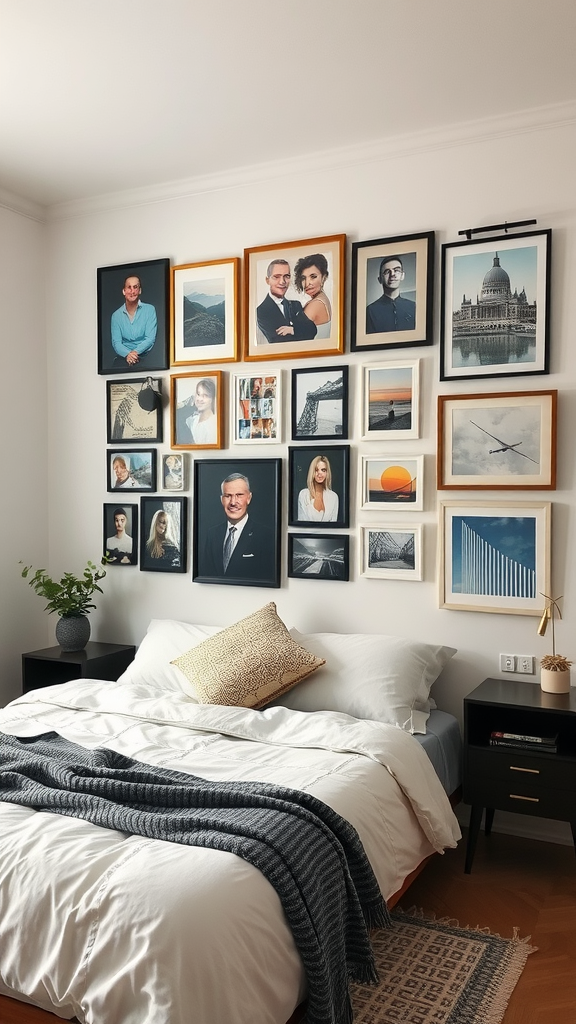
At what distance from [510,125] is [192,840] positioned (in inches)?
117

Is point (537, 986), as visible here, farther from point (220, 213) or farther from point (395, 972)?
point (220, 213)

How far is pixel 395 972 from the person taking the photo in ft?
7.96

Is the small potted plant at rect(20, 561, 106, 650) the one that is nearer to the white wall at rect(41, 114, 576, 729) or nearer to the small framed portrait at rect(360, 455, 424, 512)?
the white wall at rect(41, 114, 576, 729)

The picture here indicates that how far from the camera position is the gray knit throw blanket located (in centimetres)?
185

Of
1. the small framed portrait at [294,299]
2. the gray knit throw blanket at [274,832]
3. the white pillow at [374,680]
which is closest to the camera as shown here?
the gray knit throw blanket at [274,832]

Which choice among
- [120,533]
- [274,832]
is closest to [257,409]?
[120,533]

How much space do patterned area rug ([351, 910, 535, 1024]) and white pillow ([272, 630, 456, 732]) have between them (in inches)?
27.5

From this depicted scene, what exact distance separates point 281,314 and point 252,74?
1082mm

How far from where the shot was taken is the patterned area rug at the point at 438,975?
7.32 ft

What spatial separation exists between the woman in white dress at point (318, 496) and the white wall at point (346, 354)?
11 centimetres

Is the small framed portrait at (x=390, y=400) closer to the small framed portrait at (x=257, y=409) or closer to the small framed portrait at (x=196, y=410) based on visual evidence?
the small framed portrait at (x=257, y=409)

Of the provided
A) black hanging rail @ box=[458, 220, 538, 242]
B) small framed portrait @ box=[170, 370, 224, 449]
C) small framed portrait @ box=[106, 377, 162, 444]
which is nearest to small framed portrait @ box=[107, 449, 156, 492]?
small framed portrait @ box=[106, 377, 162, 444]

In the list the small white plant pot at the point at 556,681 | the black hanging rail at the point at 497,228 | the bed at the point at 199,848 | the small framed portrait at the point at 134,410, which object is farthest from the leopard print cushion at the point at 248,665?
the black hanging rail at the point at 497,228

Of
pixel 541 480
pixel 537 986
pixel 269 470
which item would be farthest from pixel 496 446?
pixel 537 986
